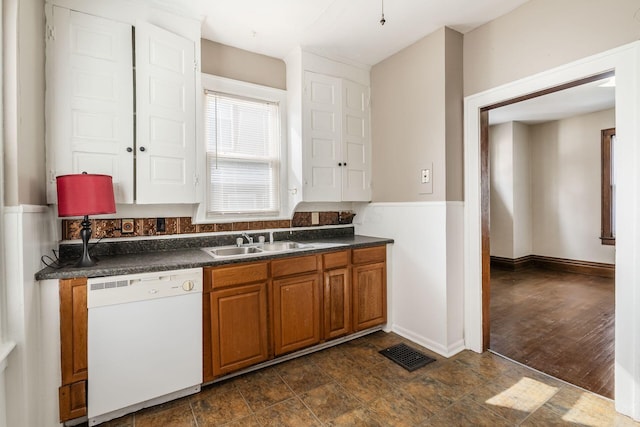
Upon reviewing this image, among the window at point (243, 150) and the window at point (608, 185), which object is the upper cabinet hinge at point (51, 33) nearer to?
the window at point (243, 150)

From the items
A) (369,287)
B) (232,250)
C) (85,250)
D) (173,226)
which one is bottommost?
(369,287)

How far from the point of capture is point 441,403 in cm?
197

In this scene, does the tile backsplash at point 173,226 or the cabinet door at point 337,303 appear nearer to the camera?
the tile backsplash at point 173,226

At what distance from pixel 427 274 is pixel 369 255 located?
0.54 meters

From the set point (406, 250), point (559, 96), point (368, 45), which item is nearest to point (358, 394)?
point (406, 250)

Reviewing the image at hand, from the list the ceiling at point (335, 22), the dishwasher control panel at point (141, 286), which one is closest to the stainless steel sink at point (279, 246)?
the dishwasher control panel at point (141, 286)

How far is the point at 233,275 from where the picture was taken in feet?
7.23

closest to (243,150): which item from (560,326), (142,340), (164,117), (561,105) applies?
(164,117)

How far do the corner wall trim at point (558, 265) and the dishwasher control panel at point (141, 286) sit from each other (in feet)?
18.3

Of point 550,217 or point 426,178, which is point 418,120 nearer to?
point 426,178

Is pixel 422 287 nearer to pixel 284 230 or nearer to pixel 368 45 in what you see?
pixel 284 230

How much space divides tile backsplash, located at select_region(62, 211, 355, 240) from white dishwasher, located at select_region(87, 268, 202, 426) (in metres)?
0.65

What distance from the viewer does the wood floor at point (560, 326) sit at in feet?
7.63

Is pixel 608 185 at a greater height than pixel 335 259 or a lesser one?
greater
